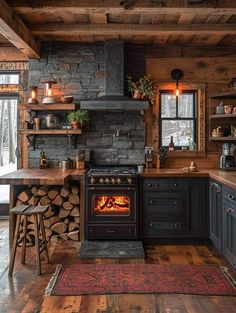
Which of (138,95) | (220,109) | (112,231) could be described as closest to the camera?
(112,231)

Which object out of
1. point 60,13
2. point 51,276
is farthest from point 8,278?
point 60,13

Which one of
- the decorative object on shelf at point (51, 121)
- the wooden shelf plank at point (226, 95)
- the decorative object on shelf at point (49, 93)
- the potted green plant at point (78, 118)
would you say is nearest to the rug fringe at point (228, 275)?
the wooden shelf plank at point (226, 95)

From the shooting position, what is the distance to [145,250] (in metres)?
4.55

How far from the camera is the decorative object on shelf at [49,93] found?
17.4ft

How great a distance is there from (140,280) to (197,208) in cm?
161

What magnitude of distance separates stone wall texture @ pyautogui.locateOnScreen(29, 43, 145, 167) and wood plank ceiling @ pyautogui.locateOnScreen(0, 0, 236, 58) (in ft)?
0.78

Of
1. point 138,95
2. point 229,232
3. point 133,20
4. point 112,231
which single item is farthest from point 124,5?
point 112,231

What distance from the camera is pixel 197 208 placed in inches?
188

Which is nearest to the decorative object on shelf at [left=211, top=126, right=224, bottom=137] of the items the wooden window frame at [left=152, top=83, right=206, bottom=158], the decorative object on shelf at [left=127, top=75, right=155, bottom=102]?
the wooden window frame at [left=152, top=83, right=206, bottom=158]

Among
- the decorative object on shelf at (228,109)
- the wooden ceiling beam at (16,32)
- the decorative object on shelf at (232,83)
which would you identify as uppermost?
the wooden ceiling beam at (16,32)

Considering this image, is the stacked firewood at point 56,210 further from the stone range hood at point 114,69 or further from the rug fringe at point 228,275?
the rug fringe at point 228,275

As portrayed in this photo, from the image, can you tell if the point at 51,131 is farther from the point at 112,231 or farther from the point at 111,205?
the point at 112,231

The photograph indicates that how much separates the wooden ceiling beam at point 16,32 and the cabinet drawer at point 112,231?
259 centimetres

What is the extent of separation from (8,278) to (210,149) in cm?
350
